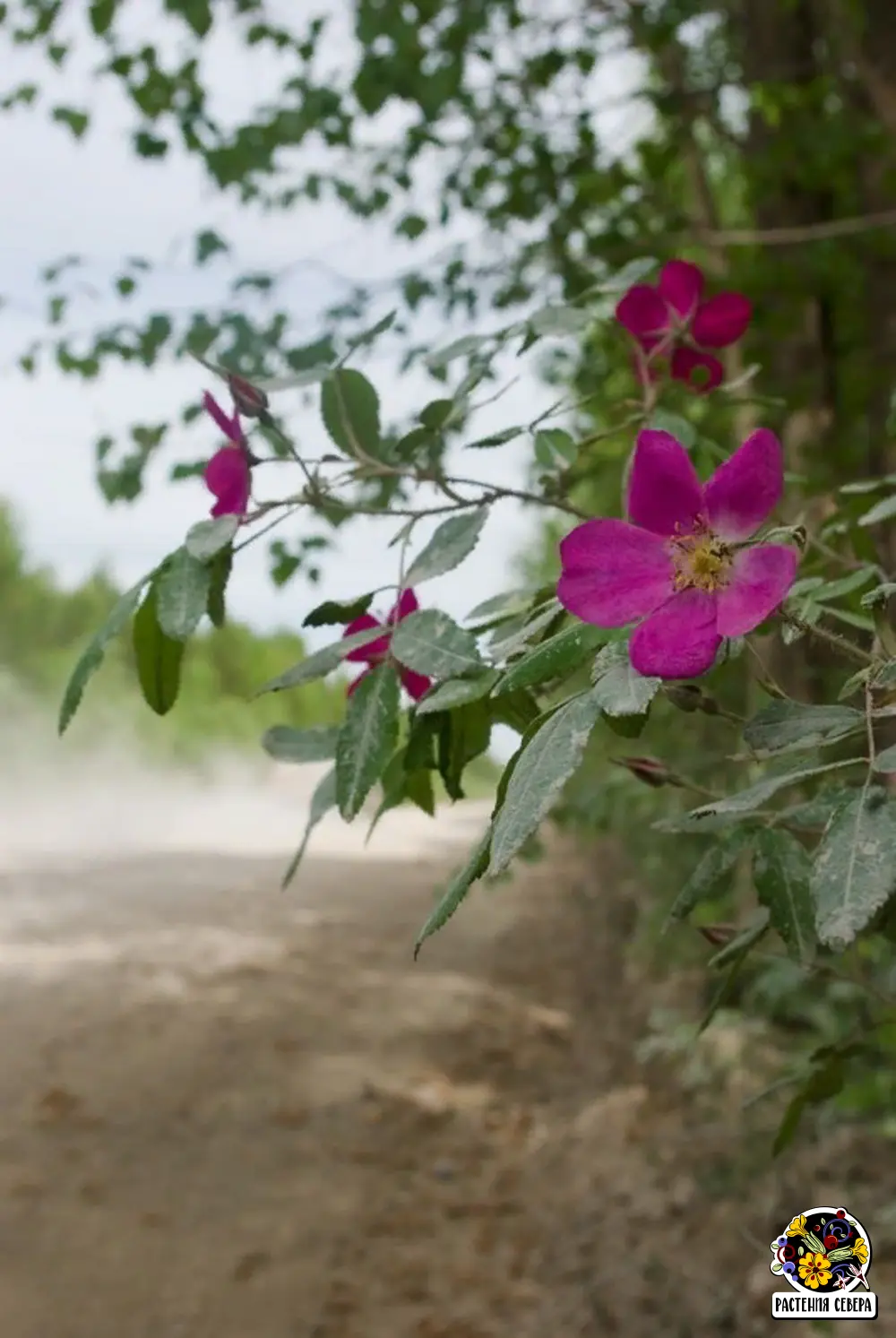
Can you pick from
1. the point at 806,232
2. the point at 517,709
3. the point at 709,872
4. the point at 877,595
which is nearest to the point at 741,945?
the point at 709,872

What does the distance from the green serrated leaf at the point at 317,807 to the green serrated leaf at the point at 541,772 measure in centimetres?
22

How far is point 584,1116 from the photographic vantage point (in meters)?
2.48

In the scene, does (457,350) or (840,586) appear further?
(457,350)

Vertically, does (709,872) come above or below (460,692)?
below

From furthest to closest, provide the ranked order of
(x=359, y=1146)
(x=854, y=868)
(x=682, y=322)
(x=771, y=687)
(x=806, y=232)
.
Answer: (x=359, y=1146), (x=806, y=232), (x=682, y=322), (x=771, y=687), (x=854, y=868)

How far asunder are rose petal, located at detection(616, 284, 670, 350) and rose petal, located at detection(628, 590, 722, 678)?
372mm

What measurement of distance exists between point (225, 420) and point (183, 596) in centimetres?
9

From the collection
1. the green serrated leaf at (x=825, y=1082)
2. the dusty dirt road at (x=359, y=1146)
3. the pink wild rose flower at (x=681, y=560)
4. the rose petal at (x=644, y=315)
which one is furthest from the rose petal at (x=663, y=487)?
the dusty dirt road at (x=359, y=1146)

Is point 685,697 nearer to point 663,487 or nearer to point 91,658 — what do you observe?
point 663,487

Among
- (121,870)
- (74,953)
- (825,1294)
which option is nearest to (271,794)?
(121,870)

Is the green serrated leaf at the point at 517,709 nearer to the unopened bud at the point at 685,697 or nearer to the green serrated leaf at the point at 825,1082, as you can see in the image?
the unopened bud at the point at 685,697

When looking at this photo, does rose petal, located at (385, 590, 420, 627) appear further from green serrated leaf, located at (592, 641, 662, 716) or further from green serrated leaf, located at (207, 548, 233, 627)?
green serrated leaf, located at (592, 641, 662, 716)

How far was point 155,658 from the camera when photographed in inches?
25.5

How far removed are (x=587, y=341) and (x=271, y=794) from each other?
6339 mm
